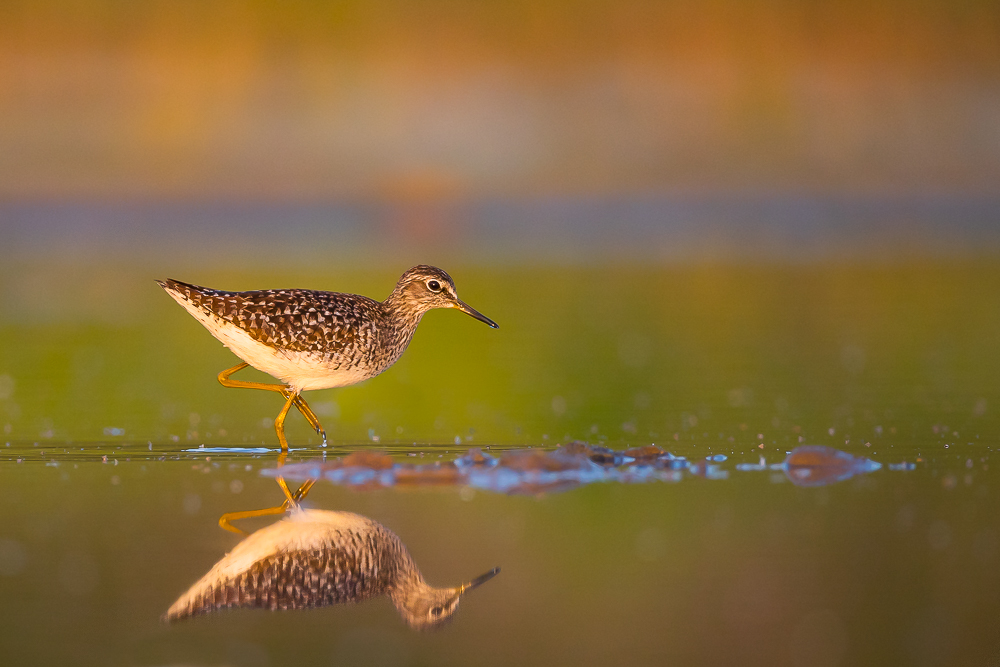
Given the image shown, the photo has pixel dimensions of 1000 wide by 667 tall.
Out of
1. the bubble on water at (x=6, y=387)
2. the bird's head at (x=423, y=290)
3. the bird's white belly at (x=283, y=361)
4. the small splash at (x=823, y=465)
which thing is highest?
the bird's head at (x=423, y=290)

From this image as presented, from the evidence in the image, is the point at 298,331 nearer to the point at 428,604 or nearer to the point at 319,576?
the point at 319,576

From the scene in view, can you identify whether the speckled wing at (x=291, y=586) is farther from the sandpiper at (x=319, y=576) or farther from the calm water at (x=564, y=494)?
the calm water at (x=564, y=494)

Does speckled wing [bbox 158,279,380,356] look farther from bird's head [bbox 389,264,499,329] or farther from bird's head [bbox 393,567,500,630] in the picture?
bird's head [bbox 393,567,500,630]

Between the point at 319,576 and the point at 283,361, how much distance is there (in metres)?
3.87

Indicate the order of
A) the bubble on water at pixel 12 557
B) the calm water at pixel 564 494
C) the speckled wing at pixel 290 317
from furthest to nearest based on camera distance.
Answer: the speckled wing at pixel 290 317 < the bubble on water at pixel 12 557 < the calm water at pixel 564 494

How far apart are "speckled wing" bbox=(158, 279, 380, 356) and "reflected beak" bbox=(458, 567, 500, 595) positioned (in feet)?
12.8

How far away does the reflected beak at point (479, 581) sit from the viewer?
6344 millimetres

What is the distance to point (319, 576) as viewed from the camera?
21.4 ft

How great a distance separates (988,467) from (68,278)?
54.9 ft

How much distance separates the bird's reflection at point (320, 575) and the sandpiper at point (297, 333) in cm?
275

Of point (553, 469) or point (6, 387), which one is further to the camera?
point (6, 387)

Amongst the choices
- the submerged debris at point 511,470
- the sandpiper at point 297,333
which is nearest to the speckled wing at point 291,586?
the submerged debris at point 511,470

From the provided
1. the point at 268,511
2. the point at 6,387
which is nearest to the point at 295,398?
the point at 268,511

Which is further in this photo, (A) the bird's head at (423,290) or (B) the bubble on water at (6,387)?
(B) the bubble on water at (6,387)
